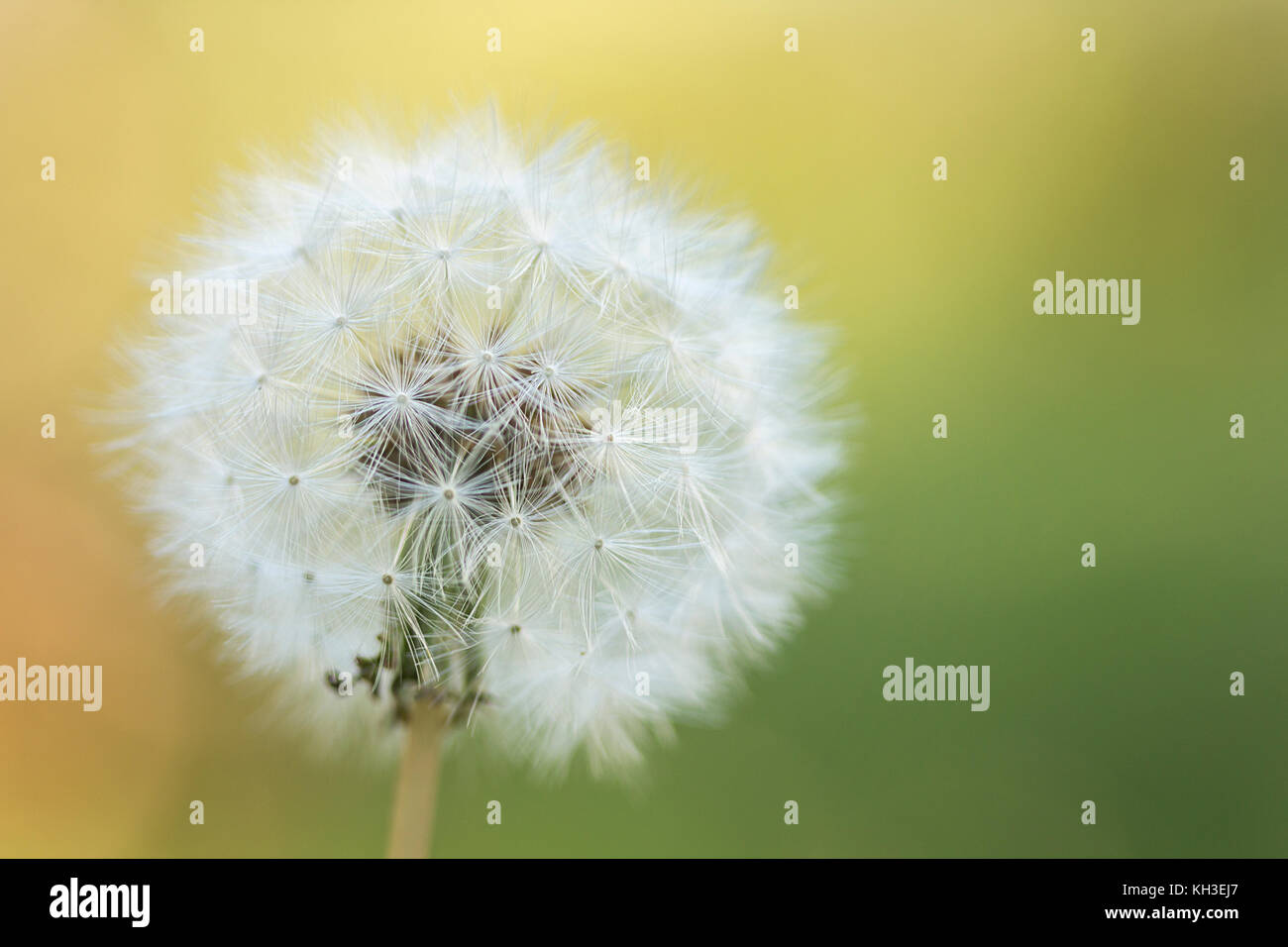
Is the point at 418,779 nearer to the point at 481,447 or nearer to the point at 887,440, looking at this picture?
the point at 481,447

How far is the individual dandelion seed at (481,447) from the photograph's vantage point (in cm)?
125

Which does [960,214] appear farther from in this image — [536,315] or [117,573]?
[117,573]

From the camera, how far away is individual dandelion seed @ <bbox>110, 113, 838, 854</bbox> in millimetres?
1255

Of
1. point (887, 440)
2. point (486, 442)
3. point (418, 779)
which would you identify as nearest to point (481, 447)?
point (486, 442)

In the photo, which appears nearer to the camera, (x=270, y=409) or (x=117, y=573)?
(x=270, y=409)

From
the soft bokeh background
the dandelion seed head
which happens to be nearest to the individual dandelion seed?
the dandelion seed head

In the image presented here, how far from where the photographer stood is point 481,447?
3.97 ft

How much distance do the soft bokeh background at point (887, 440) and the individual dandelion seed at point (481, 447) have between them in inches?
15.1

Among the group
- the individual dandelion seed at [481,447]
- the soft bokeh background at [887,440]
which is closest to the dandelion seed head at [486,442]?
the individual dandelion seed at [481,447]

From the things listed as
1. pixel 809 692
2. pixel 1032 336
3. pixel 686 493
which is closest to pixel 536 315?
pixel 686 493

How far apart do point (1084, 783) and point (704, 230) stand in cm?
161

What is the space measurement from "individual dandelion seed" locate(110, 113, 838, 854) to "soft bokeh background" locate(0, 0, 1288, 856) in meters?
0.38

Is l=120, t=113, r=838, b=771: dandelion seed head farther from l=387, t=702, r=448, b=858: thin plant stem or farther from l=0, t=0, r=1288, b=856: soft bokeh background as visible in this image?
l=0, t=0, r=1288, b=856: soft bokeh background

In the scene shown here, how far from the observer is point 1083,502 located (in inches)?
78.2
